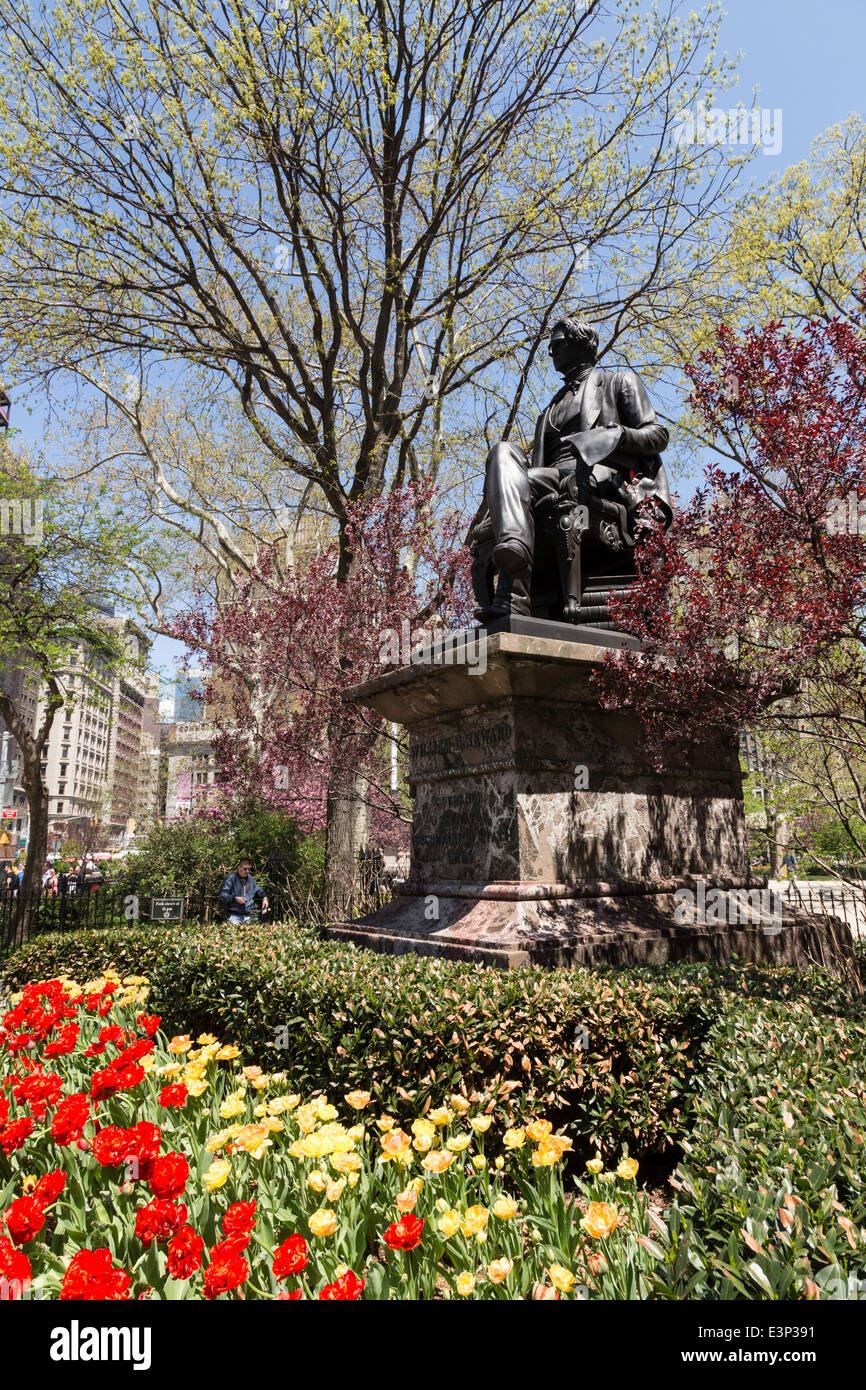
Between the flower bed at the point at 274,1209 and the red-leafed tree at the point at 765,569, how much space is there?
95.9 inches

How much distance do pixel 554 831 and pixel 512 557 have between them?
165cm

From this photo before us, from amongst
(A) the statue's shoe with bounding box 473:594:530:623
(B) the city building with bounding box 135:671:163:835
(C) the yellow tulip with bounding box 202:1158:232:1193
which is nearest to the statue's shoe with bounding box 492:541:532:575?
(A) the statue's shoe with bounding box 473:594:530:623

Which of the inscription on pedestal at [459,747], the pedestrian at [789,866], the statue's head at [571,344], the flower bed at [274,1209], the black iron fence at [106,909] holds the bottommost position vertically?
the black iron fence at [106,909]

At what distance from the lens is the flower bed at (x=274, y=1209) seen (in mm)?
1661

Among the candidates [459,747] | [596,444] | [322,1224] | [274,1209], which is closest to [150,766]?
[459,747]

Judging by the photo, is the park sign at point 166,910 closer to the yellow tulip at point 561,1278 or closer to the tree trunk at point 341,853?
the tree trunk at point 341,853

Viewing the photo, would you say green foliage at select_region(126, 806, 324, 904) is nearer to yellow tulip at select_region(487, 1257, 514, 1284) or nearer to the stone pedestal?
the stone pedestal

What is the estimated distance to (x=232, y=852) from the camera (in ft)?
50.5

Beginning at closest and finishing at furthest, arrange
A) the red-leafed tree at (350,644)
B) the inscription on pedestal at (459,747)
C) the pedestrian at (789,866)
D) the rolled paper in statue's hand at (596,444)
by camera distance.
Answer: the inscription on pedestal at (459,747), the rolled paper in statue's hand at (596,444), the pedestrian at (789,866), the red-leafed tree at (350,644)

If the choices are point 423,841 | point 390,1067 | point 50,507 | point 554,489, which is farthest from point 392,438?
point 390,1067

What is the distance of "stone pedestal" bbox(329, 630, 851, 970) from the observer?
14.6 feet

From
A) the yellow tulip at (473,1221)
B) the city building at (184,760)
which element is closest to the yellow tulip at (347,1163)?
the yellow tulip at (473,1221)

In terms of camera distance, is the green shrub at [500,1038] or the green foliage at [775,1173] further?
the green shrub at [500,1038]

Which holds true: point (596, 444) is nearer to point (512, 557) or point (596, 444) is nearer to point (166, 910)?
point (512, 557)
